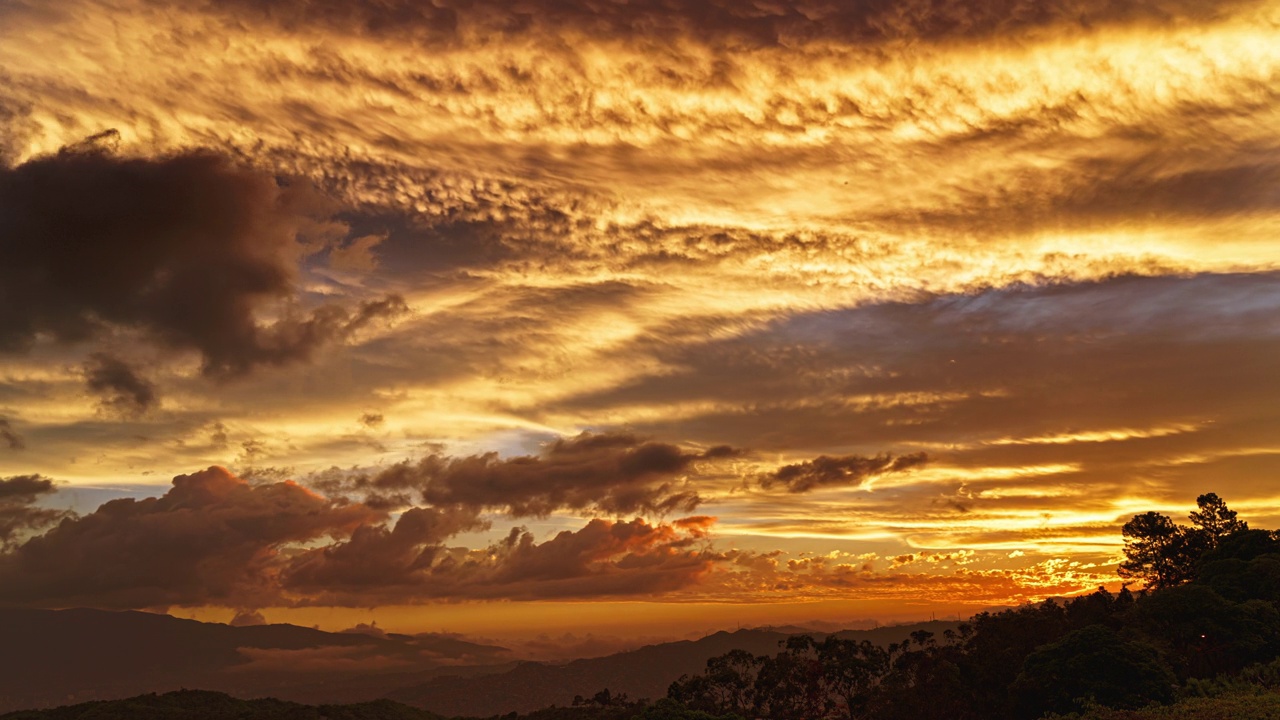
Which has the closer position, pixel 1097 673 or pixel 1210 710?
pixel 1210 710

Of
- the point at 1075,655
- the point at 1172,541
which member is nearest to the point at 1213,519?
the point at 1172,541

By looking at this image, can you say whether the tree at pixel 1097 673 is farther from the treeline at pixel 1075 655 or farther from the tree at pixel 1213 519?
the tree at pixel 1213 519

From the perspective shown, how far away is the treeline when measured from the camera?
7912cm

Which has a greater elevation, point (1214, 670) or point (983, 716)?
point (1214, 670)

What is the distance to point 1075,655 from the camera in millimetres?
80875

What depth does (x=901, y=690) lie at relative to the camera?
384 feet

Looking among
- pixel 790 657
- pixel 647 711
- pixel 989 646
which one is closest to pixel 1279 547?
pixel 989 646

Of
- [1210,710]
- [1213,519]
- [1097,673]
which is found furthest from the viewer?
[1213,519]

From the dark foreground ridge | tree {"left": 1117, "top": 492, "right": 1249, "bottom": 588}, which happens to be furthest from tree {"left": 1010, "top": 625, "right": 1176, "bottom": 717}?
tree {"left": 1117, "top": 492, "right": 1249, "bottom": 588}

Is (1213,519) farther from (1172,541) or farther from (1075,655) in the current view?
(1075,655)

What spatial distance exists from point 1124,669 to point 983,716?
26.6 meters

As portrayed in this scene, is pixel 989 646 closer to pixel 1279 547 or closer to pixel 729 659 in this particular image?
pixel 1279 547

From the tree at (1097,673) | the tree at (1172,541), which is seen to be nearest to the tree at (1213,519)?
the tree at (1172,541)

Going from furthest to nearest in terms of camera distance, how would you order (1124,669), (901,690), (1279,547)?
(901,690)
(1279,547)
(1124,669)
